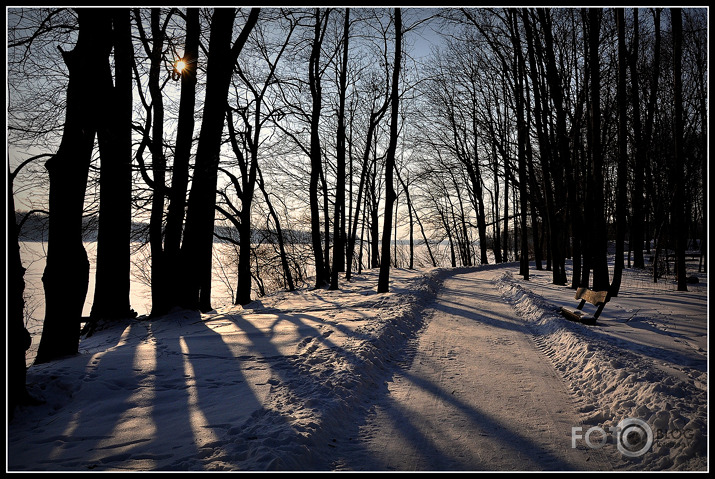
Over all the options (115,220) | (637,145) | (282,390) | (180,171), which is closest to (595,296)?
(282,390)

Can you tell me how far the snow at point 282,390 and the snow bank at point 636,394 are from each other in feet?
0.05

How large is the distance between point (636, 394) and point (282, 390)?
13.1ft

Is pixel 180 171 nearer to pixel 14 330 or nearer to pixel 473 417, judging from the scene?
pixel 14 330

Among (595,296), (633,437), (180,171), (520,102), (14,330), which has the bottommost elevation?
(633,437)

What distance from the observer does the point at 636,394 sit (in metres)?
4.65

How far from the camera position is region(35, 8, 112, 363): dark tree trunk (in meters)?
5.80

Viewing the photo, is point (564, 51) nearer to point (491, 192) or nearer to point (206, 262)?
point (206, 262)

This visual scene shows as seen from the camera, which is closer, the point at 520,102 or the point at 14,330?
the point at 14,330

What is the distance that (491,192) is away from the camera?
4019 centimetres

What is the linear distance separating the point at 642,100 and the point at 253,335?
89.4 ft

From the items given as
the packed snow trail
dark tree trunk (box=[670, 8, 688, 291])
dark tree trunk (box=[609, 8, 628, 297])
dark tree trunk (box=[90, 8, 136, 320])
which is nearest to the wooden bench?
the packed snow trail

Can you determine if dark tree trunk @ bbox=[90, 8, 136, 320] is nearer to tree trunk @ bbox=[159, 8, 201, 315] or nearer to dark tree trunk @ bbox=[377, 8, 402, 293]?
tree trunk @ bbox=[159, 8, 201, 315]

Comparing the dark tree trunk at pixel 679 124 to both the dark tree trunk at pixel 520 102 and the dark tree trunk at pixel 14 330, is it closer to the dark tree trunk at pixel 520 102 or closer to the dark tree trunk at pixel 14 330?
the dark tree trunk at pixel 520 102

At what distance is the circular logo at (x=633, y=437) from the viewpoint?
371cm
